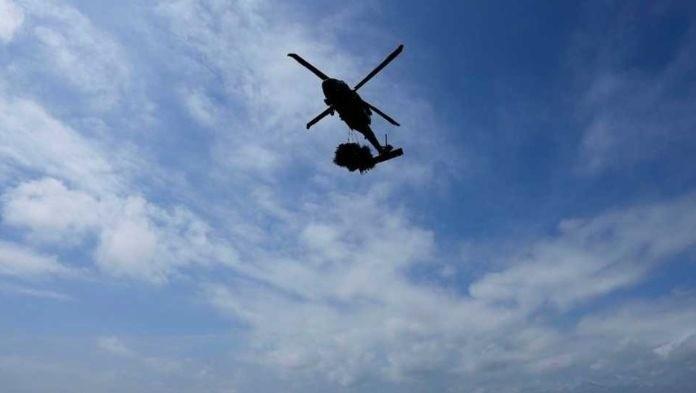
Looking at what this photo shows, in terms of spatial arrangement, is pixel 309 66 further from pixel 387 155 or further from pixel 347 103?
pixel 387 155

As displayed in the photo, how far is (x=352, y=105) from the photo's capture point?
23094mm

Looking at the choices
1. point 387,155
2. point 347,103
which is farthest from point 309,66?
point 387,155

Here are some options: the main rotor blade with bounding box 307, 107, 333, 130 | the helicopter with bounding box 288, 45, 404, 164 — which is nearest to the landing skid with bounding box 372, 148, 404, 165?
the helicopter with bounding box 288, 45, 404, 164

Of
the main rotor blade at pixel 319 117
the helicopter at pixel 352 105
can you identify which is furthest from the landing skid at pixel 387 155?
the main rotor blade at pixel 319 117

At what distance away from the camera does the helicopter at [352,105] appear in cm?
2202

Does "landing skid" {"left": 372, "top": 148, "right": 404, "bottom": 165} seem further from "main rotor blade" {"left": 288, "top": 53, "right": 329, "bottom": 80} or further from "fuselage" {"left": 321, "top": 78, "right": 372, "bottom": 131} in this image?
"main rotor blade" {"left": 288, "top": 53, "right": 329, "bottom": 80}

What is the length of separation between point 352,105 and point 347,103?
318 millimetres

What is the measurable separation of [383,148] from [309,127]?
4022 millimetres

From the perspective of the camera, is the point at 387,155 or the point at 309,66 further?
the point at 387,155

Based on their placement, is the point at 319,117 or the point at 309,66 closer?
the point at 309,66

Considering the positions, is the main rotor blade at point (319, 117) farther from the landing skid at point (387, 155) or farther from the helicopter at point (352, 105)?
the landing skid at point (387, 155)

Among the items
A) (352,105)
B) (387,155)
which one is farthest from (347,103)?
(387,155)

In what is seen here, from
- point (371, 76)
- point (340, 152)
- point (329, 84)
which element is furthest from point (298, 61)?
point (340, 152)

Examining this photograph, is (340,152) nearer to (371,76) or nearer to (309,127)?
(309,127)
